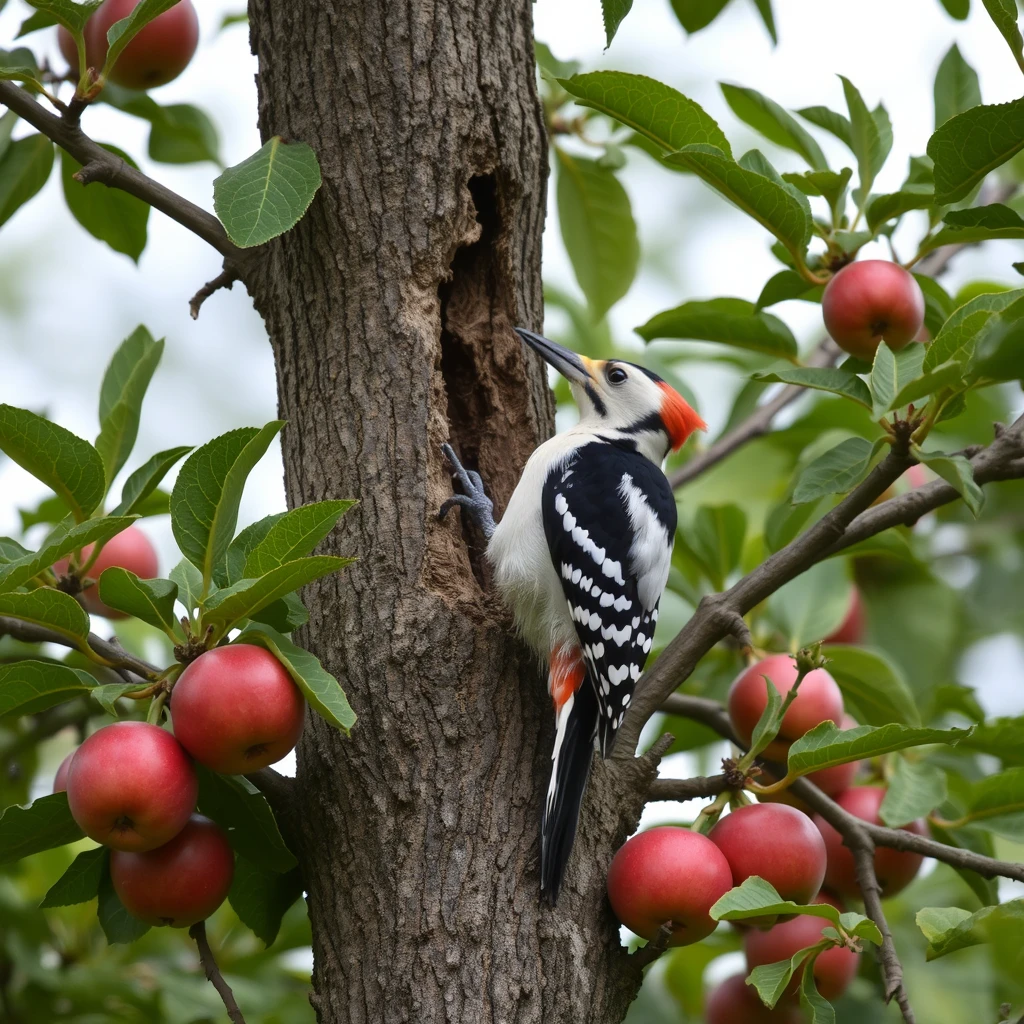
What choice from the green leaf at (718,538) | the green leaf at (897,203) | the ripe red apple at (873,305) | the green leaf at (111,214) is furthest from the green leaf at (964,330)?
the green leaf at (111,214)

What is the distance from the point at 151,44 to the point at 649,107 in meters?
1.13

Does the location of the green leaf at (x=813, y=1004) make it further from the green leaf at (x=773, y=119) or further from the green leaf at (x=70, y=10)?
the green leaf at (x=70, y=10)

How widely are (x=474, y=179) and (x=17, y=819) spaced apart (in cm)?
166

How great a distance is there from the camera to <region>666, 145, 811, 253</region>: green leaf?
7.46 ft

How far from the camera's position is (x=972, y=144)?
216cm

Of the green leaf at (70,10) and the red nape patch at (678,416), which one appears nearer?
the green leaf at (70,10)

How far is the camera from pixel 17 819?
2.12m

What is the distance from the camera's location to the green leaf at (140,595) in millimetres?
2064

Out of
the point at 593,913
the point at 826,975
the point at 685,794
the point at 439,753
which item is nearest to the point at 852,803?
the point at 826,975

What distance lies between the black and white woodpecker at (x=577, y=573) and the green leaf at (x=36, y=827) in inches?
33.3

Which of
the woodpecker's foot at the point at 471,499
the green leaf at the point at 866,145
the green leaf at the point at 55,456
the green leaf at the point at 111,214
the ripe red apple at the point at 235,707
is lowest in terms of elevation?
the ripe red apple at the point at 235,707

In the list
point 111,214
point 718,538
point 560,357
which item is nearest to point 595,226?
point 560,357

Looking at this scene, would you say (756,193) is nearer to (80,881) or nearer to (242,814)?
(242,814)

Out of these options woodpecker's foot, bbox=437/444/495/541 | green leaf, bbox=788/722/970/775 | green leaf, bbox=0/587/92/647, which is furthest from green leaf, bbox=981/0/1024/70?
green leaf, bbox=0/587/92/647
